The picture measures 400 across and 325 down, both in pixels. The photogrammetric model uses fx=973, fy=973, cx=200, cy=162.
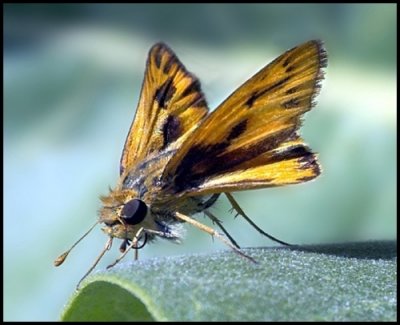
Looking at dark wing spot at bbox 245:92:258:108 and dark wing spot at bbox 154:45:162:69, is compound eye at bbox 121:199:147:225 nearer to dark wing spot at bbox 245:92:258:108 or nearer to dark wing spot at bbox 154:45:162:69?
dark wing spot at bbox 245:92:258:108

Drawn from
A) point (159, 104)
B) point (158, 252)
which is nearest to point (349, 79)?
point (158, 252)

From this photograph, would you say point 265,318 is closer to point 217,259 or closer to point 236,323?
point 236,323

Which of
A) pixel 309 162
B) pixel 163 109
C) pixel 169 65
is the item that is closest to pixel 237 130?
pixel 309 162

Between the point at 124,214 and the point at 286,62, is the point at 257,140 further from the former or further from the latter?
the point at 124,214

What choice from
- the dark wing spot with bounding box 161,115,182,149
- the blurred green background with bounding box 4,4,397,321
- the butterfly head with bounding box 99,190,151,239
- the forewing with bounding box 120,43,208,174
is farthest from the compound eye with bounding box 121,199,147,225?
the blurred green background with bounding box 4,4,397,321

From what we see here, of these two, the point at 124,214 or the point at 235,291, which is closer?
the point at 235,291
